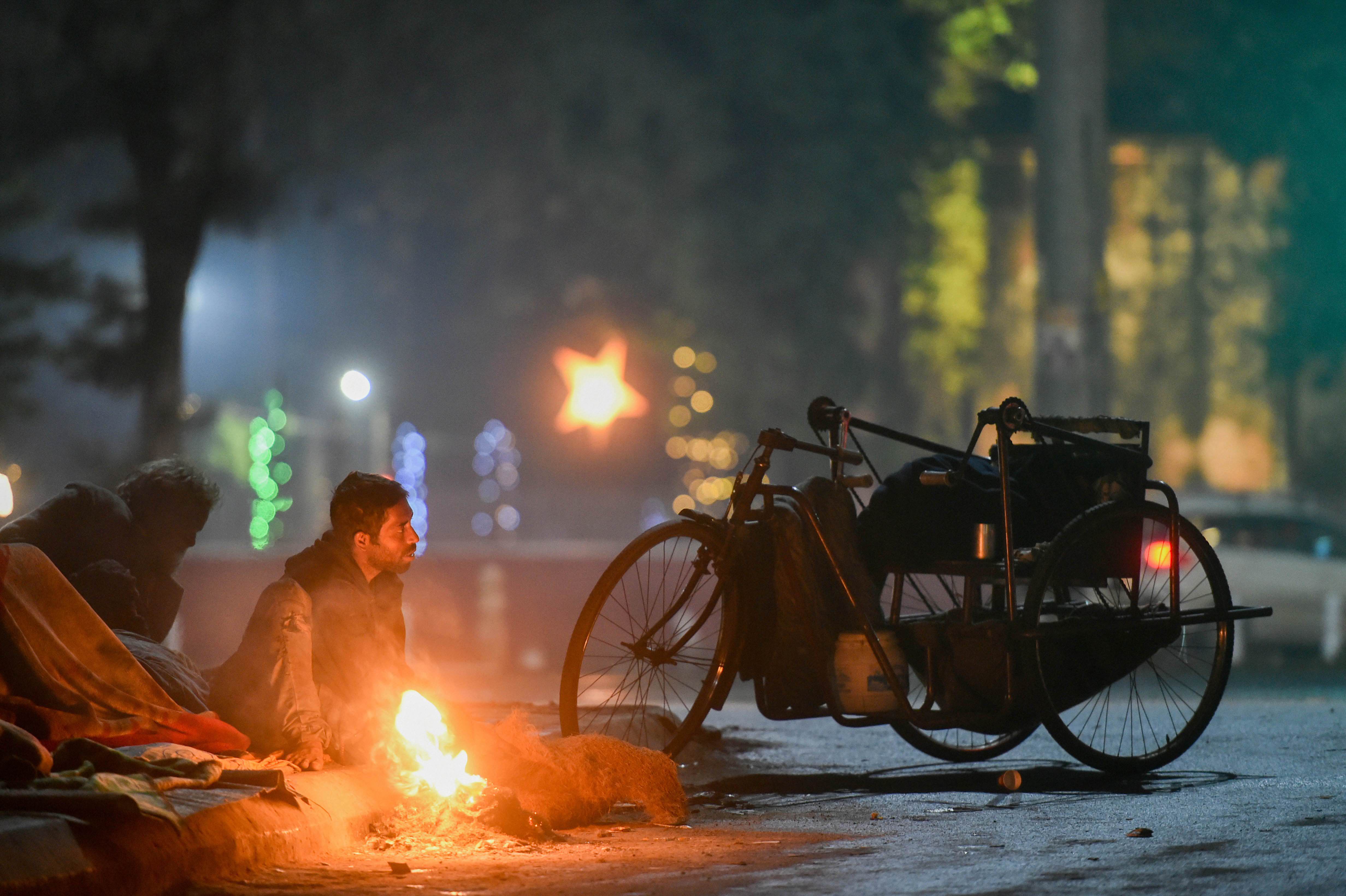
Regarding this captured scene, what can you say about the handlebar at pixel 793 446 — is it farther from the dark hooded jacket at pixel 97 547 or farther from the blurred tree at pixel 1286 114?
the blurred tree at pixel 1286 114

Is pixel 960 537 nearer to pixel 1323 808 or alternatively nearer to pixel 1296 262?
pixel 1323 808

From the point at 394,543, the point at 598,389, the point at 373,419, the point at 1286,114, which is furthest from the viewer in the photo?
the point at 1286,114

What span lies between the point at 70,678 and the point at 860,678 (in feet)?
9.80

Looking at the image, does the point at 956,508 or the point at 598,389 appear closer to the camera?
the point at 956,508

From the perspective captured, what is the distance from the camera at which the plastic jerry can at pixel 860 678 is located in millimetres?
6477

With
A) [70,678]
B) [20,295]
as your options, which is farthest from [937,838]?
[20,295]

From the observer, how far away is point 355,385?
18016mm

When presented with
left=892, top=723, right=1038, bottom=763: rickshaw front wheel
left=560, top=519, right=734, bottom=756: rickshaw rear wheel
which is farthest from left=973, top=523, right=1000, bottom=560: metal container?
left=560, top=519, right=734, bottom=756: rickshaw rear wheel

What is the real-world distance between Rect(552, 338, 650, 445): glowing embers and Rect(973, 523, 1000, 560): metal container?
14915mm

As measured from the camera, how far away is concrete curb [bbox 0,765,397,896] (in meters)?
4.01

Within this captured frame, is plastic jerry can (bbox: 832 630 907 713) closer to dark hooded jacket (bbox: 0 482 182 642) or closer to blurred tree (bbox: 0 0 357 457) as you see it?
dark hooded jacket (bbox: 0 482 182 642)

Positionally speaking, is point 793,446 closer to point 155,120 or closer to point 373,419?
point 155,120

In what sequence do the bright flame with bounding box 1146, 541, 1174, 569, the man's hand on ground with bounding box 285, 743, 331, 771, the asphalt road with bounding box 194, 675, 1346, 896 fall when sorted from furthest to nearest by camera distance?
the bright flame with bounding box 1146, 541, 1174, 569 < the man's hand on ground with bounding box 285, 743, 331, 771 < the asphalt road with bounding box 194, 675, 1346, 896

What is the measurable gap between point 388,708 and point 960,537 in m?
2.51
